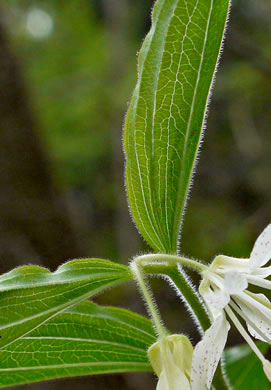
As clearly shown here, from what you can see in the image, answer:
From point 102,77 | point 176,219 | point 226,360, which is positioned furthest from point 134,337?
point 102,77

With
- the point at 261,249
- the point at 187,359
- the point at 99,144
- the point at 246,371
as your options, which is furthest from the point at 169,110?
the point at 99,144

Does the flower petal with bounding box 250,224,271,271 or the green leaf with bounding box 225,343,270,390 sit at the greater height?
the flower petal with bounding box 250,224,271,271

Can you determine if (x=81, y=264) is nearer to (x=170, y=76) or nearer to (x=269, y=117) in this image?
(x=170, y=76)

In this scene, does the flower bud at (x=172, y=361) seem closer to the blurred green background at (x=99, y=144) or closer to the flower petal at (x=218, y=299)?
the flower petal at (x=218, y=299)

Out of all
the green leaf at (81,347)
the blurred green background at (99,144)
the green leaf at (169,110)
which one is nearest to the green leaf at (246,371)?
the green leaf at (81,347)

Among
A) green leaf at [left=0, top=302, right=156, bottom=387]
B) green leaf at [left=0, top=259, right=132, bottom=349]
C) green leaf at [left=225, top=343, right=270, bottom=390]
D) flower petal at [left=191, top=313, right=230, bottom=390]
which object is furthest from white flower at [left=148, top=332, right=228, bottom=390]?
green leaf at [left=225, top=343, right=270, bottom=390]

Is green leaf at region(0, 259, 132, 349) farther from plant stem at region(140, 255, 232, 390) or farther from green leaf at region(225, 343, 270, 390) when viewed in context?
green leaf at region(225, 343, 270, 390)
